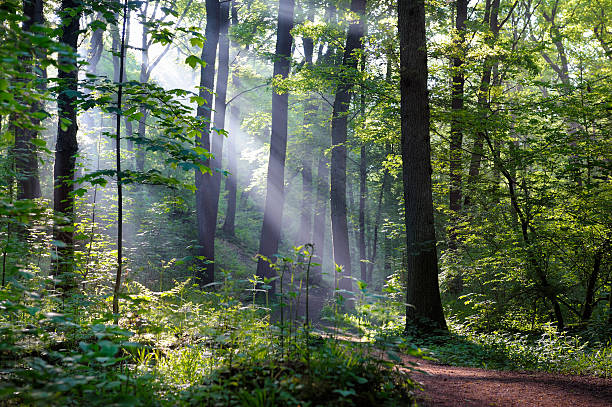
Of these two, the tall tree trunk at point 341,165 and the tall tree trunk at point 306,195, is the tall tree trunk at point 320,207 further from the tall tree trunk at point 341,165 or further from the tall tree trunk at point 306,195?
→ the tall tree trunk at point 341,165

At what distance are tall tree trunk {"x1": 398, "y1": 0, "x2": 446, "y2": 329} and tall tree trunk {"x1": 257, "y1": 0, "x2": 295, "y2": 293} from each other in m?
6.46

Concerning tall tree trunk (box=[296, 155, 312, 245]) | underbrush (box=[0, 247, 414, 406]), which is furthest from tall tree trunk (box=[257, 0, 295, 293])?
underbrush (box=[0, 247, 414, 406])

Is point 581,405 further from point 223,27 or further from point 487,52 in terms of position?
point 223,27

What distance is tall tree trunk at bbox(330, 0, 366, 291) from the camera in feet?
45.3

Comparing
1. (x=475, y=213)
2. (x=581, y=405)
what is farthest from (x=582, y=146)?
(x=581, y=405)

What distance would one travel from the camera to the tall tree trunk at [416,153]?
770cm

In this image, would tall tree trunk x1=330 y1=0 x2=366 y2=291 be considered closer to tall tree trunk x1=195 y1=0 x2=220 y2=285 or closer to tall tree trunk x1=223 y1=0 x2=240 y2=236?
→ tall tree trunk x1=195 y1=0 x2=220 y2=285

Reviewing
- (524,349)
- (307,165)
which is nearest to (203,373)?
(524,349)

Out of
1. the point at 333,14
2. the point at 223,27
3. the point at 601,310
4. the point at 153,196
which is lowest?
the point at 601,310

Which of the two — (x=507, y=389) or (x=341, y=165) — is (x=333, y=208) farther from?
(x=507, y=389)

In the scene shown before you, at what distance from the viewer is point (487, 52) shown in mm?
9617

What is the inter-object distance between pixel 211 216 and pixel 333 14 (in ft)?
33.7

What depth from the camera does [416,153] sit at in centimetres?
792

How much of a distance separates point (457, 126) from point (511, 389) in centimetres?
652
